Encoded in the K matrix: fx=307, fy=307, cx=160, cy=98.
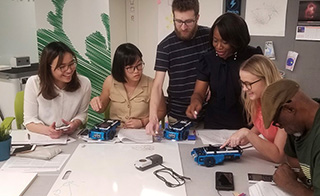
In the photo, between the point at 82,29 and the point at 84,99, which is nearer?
the point at 84,99

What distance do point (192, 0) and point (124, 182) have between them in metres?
1.22

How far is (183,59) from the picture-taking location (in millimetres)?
2145

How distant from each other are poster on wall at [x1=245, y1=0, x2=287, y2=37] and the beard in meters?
1.32

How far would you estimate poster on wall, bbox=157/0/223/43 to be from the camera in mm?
3449

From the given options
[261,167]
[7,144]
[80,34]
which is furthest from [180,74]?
[80,34]

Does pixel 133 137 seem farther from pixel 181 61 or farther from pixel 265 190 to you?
pixel 265 190

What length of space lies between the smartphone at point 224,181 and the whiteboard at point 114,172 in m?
0.16

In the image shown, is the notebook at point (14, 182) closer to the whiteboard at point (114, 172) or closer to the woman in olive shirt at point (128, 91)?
the whiteboard at point (114, 172)

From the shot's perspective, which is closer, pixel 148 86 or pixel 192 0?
pixel 192 0

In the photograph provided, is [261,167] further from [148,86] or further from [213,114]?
[148,86]

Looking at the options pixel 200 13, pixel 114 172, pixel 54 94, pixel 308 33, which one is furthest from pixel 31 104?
pixel 308 33

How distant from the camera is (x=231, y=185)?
1.29m

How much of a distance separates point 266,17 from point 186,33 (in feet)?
4.72

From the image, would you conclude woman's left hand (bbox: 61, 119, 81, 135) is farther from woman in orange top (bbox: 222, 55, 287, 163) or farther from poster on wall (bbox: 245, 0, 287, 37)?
poster on wall (bbox: 245, 0, 287, 37)
